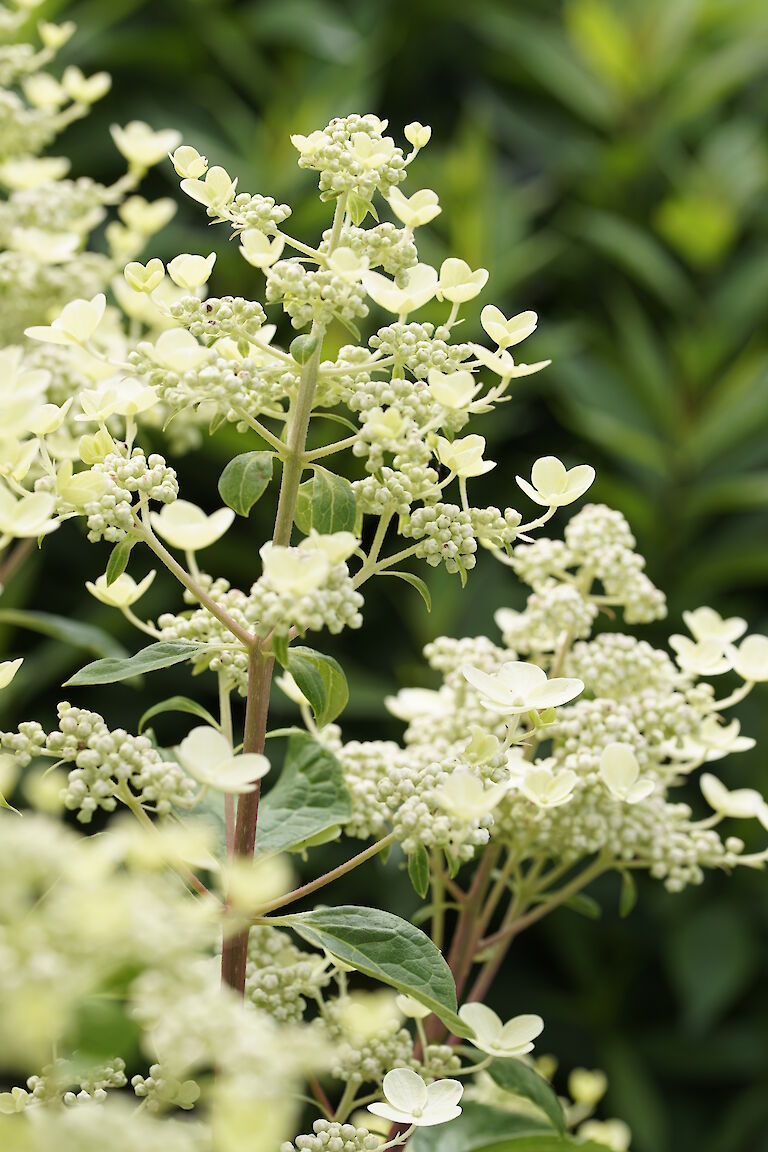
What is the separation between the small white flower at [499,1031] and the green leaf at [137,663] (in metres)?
0.15

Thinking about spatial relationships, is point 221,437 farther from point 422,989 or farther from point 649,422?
point 422,989

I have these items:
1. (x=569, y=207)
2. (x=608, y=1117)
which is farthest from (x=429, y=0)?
(x=608, y=1117)

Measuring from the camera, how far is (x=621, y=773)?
42 cm

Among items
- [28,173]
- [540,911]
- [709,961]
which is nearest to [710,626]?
[540,911]

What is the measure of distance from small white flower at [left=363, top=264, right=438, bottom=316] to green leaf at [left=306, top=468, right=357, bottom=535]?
0.05 m

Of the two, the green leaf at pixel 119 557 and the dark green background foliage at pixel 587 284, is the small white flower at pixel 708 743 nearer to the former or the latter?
the green leaf at pixel 119 557

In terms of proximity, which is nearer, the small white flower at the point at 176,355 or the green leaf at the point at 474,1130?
the small white flower at the point at 176,355

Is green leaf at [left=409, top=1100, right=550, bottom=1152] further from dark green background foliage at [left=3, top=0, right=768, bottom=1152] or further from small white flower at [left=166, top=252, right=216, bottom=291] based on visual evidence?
dark green background foliage at [left=3, top=0, right=768, bottom=1152]

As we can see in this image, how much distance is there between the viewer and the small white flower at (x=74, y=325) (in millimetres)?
390

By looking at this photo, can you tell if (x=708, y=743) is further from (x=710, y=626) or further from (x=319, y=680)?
(x=319, y=680)

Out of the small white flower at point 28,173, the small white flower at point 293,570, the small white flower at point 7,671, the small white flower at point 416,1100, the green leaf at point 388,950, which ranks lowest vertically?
the small white flower at point 416,1100

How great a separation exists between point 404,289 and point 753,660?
0.21m

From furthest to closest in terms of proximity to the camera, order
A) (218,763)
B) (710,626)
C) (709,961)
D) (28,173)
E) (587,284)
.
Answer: (587,284) → (709,961) → (28,173) → (710,626) → (218,763)

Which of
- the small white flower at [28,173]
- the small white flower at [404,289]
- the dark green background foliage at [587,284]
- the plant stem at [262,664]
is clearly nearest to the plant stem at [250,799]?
the plant stem at [262,664]
